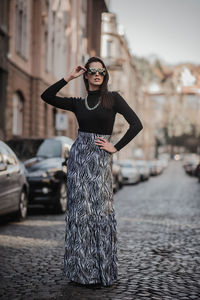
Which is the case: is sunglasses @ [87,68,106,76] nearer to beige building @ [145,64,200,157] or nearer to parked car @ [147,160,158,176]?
parked car @ [147,160,158,176]

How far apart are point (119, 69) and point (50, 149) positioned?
39.1 metres

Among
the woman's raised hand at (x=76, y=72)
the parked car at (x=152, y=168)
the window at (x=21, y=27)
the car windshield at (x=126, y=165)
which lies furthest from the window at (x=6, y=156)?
the parked car at (x=152, y=168)

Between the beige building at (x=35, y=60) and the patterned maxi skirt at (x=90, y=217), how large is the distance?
15725 mm

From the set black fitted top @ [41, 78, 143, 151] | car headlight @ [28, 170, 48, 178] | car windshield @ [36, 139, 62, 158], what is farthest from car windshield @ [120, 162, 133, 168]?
black fitted top @ [41, 78, 143, 151]

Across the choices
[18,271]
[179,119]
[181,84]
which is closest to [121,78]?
[179,119]

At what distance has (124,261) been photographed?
652 cm

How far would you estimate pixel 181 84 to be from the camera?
409 feet

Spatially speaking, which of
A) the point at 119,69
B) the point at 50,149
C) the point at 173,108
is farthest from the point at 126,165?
the point at 173,108

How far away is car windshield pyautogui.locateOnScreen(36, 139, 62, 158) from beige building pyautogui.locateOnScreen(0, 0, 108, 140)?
7.34 m

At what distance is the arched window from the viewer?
24516 millimetres

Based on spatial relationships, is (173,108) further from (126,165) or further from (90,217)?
(90,217)

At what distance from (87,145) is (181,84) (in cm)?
12155

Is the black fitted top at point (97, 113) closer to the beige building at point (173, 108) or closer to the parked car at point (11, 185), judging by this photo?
the parked car at point (11, 185)

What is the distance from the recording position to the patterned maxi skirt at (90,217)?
496 centimetres
